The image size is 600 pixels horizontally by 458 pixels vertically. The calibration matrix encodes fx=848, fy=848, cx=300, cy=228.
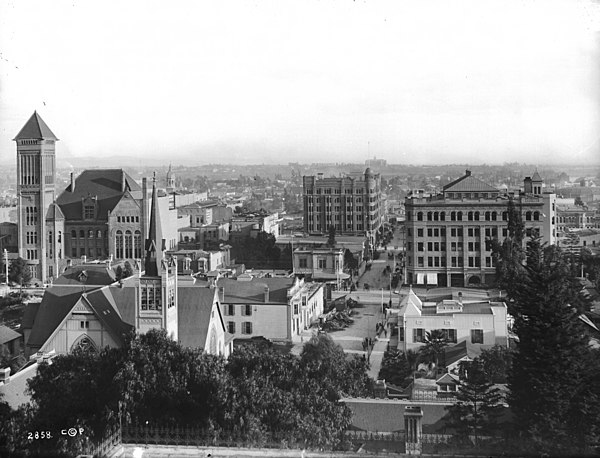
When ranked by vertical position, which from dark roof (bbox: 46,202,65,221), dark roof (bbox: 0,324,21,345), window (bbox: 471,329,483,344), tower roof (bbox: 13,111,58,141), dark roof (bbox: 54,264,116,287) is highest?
tower roof (bbox: 13,111,58,141)

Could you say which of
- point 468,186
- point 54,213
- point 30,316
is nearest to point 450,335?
point 30,316

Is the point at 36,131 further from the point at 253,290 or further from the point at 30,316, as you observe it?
the point at 30,316

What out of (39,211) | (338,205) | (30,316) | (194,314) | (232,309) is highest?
(39,211)

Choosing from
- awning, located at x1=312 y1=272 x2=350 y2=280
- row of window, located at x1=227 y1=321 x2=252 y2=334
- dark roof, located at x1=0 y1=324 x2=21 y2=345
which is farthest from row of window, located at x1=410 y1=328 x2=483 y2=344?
awning, located at x1=312 y1=272 x2=350 y2=280

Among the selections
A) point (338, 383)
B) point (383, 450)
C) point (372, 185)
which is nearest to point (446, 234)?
point (372, 185)

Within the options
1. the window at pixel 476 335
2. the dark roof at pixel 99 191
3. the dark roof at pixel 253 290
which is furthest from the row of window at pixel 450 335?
the dark roof at pixel 99 191

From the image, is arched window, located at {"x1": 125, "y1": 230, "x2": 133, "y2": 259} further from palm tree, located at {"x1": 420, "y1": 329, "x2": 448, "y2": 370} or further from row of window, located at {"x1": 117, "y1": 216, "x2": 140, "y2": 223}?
palm tree, located at {"x1": 420, "y1": 329, "x2": 448, "y2": 370}

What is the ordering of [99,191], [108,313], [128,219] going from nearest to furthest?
[108,313]
[128,219]
[99,191]
